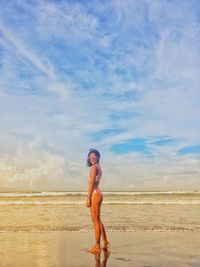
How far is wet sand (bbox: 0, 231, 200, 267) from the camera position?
7578 mm

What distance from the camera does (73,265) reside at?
729 centimetres

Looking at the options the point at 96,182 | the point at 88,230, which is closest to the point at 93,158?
the point at 96,182

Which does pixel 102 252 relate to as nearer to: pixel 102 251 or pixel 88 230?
pixel 102 251

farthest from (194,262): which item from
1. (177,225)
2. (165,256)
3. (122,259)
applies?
(177,225)

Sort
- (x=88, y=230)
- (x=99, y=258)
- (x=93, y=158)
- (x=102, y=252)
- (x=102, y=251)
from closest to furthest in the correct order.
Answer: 1. (x=99, y=258)
2. (x=102, y=252)
3. (x=102, y=251)
4. (x=93, y=158)
5. (x=88, y=230)

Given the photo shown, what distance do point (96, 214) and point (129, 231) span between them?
4272 mm

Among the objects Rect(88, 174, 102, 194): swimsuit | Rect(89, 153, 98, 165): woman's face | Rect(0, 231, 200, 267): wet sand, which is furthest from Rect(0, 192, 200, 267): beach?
Rect(89, 153, 98, 165): woman's face

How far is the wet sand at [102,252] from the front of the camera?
758cm

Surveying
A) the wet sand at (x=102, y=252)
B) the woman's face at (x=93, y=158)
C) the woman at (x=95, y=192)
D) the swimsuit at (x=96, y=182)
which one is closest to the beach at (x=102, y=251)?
the wet sand at (x=102, y=252)

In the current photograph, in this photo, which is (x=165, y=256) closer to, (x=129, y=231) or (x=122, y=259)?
(x=122, y=259)

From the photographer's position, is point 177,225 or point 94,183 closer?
point 94,183

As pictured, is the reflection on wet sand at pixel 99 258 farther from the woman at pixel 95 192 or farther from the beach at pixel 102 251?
the woman at pixel 95 192

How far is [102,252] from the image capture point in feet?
28.3

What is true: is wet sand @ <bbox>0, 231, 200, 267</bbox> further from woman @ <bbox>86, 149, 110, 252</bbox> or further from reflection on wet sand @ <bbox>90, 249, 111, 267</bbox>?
woman @ <bbox>86, 149, 110, 252</bbox>
